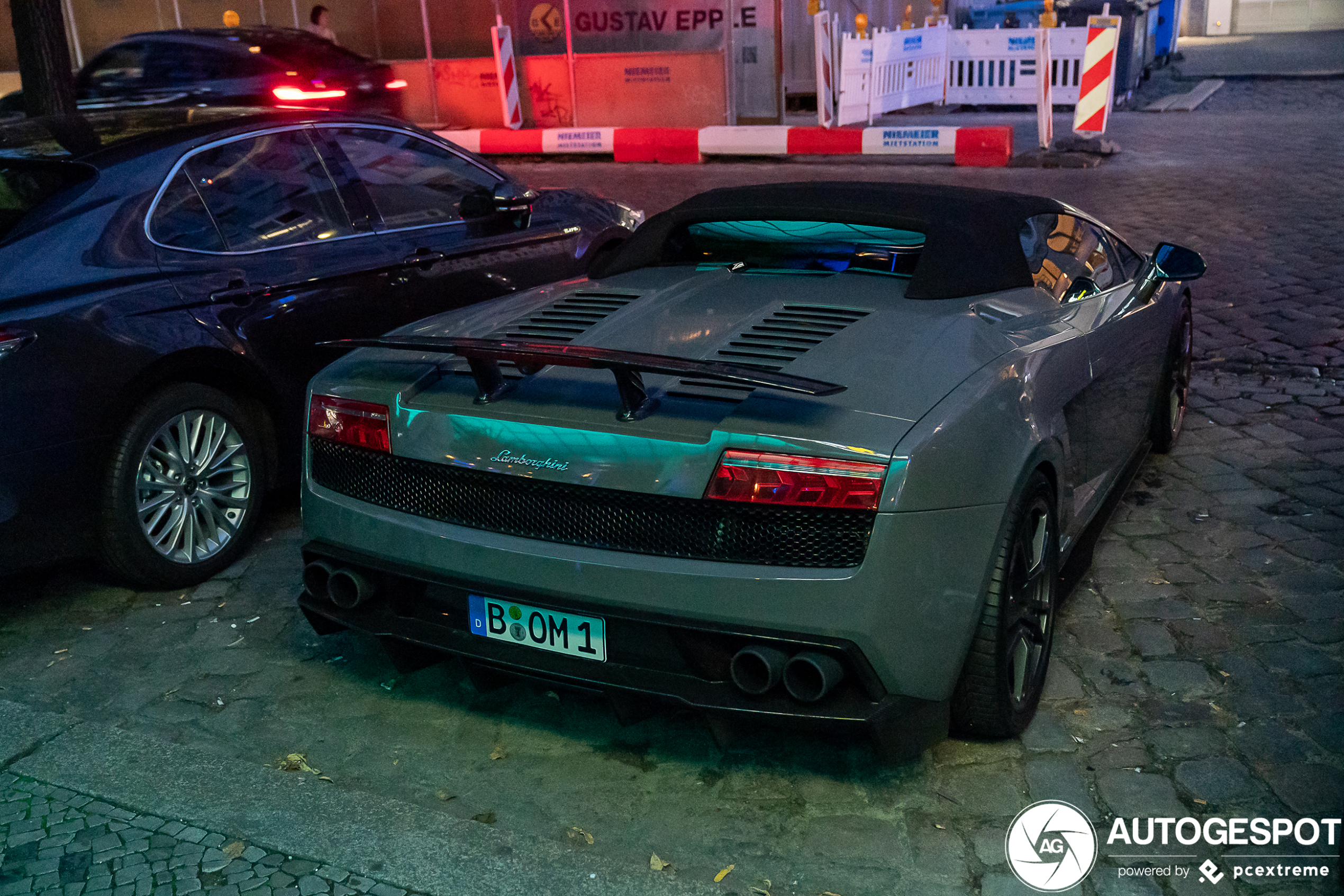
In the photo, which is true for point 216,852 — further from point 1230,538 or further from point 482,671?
point 1230,538

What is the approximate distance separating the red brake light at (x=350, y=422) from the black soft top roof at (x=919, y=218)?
45.4 inches

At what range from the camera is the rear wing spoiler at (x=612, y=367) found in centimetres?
282

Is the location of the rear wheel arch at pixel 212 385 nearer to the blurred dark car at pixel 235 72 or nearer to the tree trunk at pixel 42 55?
the tree trunk at pixel 42 55

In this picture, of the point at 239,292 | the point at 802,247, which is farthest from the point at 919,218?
the point at 239,292

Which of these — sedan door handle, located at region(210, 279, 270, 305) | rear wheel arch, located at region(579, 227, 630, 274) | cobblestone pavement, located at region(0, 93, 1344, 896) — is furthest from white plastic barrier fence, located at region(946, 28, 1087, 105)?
sedan door handle, located at region(210, 279, 270, 305)

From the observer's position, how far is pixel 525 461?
3070 mm

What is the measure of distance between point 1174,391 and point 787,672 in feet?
11.0

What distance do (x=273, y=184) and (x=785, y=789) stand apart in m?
3.20

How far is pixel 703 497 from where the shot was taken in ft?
9.36

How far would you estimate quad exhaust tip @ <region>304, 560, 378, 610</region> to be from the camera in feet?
11.0

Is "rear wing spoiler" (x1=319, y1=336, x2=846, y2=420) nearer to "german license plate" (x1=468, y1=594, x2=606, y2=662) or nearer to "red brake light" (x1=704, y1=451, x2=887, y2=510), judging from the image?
"red brake light" (x1=704, y1=451, x2=887, y2=510)

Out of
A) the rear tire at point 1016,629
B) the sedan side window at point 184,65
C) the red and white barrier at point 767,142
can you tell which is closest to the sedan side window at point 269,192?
the rear tire at point 1016,629

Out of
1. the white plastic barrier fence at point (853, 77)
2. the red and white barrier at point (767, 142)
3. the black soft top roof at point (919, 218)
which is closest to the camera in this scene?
the black soft top roof at point (919, 218)

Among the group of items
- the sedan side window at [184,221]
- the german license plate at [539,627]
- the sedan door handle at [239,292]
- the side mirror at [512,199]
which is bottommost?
the german license plate at [539,627]
